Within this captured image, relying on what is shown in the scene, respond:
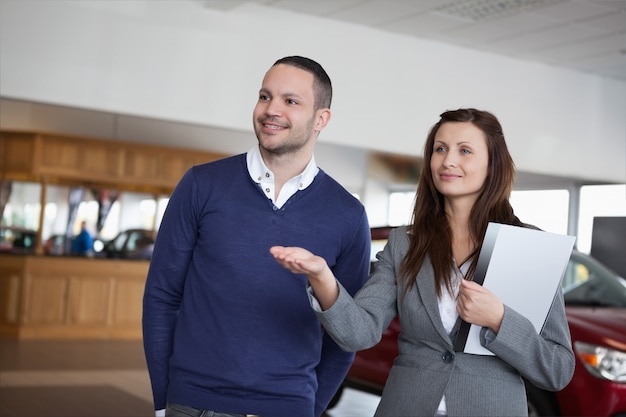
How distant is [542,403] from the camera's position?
5043 millimetres

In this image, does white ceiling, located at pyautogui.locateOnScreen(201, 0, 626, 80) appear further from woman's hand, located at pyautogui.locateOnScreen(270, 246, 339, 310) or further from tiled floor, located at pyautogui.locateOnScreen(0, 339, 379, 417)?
woman's hand, located at pyautogui.locateOnScreen(270, 246, 339, 310)

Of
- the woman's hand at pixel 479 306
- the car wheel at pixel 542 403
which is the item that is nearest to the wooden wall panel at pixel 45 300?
the car wheel at pixel 542 403

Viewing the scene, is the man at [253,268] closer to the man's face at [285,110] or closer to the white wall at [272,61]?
the man's face at [285,110]

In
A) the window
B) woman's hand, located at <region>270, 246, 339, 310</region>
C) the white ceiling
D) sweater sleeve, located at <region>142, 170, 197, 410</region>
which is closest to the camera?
woman's hand, located at <region>270, 246, 339, 310</region>

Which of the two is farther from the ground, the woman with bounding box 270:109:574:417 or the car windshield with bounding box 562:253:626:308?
the woman with bounding box 270:109:574:417

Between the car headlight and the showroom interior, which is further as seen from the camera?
the showroom interior

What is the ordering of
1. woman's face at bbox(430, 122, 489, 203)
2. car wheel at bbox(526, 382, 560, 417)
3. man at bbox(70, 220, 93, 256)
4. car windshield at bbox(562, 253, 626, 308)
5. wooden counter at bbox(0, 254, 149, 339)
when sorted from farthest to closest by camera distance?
1. man at bbox(70, 220, 93, 256)
2. wooden counter at bbox(0, 254, 149, 339)
3. car windshield at bbox(562, 253, 626, 308)
4. car wheel at bbox(526, 382, 560, 417)
5. woman's face at bbox(430, 122, 489, 203)

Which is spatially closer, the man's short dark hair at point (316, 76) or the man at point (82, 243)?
the man's short dark hair at point (316, 76)

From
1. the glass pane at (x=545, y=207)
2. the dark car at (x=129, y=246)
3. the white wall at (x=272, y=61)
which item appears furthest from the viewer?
the dark car at (x=129, y=246)

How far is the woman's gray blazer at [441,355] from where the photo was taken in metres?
1.99

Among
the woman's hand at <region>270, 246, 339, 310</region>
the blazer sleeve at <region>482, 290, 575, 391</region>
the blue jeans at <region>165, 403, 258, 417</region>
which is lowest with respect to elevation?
the blue jeans at <region>165, 403, 258, 417</region>

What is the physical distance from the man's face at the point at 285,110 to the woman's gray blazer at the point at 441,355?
491mm

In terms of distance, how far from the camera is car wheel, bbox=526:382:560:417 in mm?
5023

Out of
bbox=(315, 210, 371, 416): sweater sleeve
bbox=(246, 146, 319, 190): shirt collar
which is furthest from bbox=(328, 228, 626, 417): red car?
bbox=(246, 146, 319, 190): shirt collar
